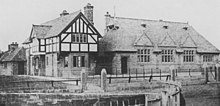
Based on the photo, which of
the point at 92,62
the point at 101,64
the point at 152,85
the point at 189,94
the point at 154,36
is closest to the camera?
the point at 152,85

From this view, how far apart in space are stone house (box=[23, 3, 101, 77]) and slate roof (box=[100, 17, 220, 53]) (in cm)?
368

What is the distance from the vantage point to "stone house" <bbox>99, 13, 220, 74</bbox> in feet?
127

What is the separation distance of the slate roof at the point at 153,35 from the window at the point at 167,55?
37.4 inches

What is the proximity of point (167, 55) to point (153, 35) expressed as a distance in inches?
131

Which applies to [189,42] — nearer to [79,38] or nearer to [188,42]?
[188,42]

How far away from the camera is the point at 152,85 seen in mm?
26062

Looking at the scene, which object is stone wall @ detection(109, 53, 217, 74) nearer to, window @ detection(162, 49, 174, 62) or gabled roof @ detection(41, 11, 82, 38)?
window @ detection(162, 49, 174, 62)


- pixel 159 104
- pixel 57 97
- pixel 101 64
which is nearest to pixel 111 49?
pixel 101 64

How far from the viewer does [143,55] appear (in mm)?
39938

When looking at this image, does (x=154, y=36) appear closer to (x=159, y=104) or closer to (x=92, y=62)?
(x=92, y=62)

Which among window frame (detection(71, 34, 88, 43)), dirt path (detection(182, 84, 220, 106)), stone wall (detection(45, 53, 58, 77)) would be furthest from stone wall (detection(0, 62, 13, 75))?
dirt path (detection(182, 84, 220, 106))

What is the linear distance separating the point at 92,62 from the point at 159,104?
18.4m

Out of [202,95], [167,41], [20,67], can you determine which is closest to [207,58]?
[167,41]

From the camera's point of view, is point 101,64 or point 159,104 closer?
point 159,104
